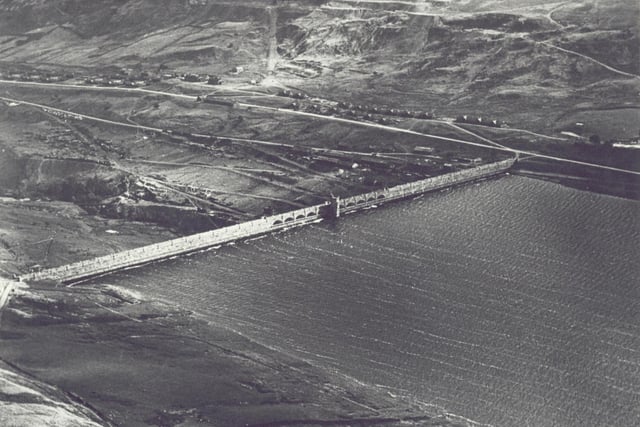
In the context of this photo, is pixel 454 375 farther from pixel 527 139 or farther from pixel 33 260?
pixel 527 139

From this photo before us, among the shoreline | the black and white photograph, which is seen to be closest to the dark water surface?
the black and white photograph

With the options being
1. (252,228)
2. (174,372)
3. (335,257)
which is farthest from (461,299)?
(252,228)

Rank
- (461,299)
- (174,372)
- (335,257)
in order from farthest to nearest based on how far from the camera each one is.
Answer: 1. (335,257)
2. (461,299)
3. (174,372)

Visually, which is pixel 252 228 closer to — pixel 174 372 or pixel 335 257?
pixel 335 257

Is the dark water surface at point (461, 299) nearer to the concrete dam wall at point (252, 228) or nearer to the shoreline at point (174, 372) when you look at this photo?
the concrete dam wall at point (252, 228)

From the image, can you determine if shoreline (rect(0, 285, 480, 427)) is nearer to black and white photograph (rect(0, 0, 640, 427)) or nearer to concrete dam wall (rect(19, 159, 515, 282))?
black and white photograph (rect(0, 0, 640, 427))

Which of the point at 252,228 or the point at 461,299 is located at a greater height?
the point at 252,228
